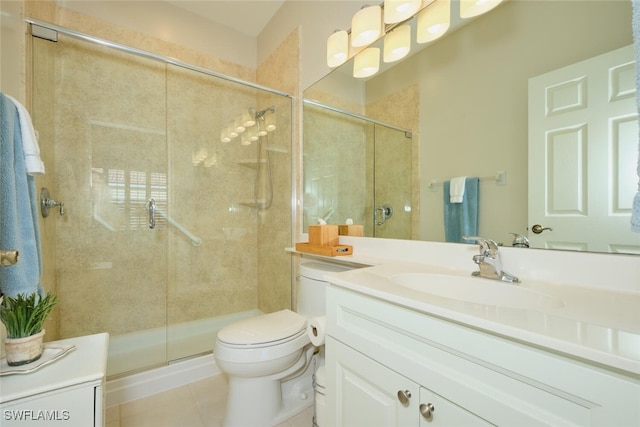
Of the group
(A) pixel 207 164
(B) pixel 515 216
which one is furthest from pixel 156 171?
(B) pixel 515 216

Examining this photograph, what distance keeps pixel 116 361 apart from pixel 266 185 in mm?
1525

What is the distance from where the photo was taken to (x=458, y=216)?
1.03 meters

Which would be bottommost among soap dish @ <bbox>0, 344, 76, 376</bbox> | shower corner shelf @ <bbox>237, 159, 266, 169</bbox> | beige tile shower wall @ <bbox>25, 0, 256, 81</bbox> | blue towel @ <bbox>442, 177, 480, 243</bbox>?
soap dish @ <bbox>0, 344, 76, 376</bbox>

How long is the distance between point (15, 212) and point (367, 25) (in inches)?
61.3

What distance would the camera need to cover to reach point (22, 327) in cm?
74

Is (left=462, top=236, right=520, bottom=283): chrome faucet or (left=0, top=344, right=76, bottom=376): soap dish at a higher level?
(left=462, top=236, right=520, bottom=283): chrome faucet

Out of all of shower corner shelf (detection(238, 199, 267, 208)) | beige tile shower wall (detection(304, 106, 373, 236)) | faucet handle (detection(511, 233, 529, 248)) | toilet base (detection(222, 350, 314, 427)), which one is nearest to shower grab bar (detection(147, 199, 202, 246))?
shower corner shelf (detection(238, 199, 267, 208))

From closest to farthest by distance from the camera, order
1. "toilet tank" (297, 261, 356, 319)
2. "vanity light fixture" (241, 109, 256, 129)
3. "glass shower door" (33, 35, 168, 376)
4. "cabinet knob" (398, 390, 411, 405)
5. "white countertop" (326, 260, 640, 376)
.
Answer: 1. "white countertop" (326, 260, 640, 376)
2. "cabinet knob" (398, 390, 411, 405)
3. "toilet tank" (297, 261, 356, 319)
4. "glass shower door" (33, 35, 168, 376)
5. "vanity light fixture" (241, 109, 256, 129)

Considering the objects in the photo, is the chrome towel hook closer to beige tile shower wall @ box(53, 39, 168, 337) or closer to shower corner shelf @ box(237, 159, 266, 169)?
beige tile shower wall @ box(53, 39, 168, 337)

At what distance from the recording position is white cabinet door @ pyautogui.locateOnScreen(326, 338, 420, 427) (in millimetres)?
626

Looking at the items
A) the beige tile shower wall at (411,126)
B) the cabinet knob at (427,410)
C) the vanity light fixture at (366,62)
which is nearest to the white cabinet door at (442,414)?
the cabinet knob at (427,410)

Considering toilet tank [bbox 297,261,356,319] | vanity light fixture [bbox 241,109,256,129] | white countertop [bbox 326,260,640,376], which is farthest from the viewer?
vanity light fixture [bbox 241,109,256,129]

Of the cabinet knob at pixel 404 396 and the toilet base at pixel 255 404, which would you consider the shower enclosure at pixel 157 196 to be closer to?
the toilet base at pixel 255 404

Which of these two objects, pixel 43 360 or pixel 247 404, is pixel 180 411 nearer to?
pixel 247 404
